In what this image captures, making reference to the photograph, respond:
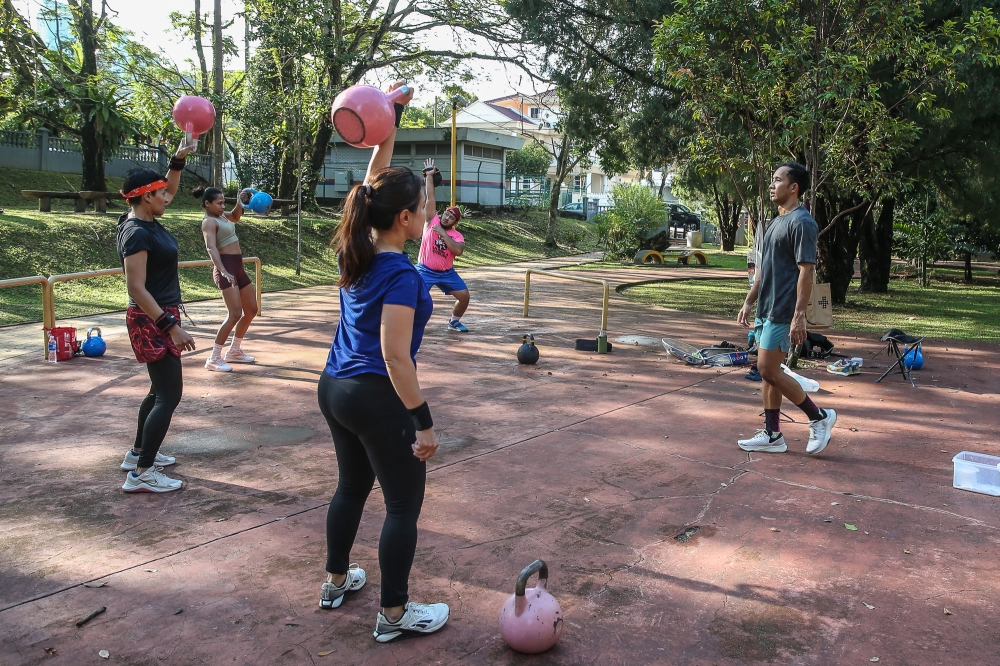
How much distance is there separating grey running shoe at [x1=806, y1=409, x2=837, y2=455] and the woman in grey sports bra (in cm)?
564

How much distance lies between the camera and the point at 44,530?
4254mm

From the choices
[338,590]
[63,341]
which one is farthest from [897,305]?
[338,590]

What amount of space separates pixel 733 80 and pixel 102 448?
839cm

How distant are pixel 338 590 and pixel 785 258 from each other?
3.99 m

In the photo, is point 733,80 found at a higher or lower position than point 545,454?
higher

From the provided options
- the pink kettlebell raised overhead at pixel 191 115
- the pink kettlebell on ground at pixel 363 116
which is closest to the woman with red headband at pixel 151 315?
the pink kettlebell raised overhead at pixel 191 115

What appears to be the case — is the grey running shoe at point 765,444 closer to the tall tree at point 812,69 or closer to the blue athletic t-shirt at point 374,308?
the blue athletic t-shirt at point 374,308

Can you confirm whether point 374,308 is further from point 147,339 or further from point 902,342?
point 902,342

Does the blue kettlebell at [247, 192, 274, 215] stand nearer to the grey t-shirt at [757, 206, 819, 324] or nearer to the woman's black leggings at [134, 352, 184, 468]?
the woman's black leggings at [134, 352, 184, 468]

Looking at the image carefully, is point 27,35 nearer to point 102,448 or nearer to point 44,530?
point 102,448

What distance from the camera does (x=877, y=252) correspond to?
62.4 feet

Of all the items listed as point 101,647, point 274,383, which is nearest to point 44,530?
point 101,647

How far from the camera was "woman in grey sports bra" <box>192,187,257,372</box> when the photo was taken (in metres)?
8.23

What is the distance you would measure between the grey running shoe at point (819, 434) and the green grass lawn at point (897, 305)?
25.1 feet
